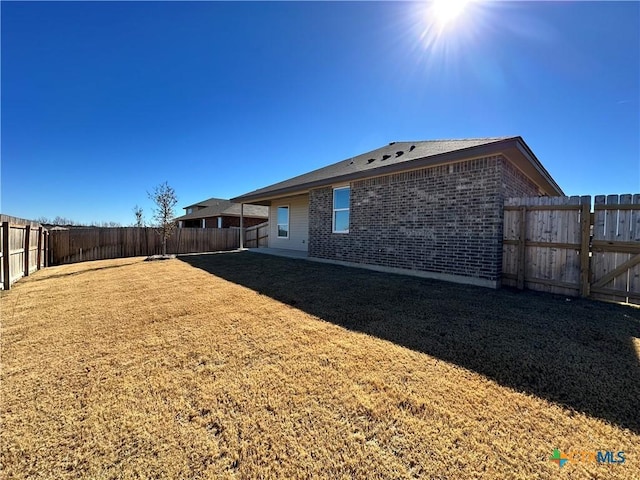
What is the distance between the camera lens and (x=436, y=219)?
6.52 m

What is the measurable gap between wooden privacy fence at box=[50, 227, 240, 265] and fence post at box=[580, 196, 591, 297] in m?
16.7

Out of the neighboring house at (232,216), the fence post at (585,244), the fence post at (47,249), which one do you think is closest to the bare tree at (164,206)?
the fence post at (47,249)

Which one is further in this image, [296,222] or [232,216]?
[232,216]

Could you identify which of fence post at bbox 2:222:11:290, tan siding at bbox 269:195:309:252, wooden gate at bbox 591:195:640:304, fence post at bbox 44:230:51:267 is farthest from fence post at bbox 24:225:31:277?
wooden gate at bbox 591:195:640:304

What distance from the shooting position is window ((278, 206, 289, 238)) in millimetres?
14023

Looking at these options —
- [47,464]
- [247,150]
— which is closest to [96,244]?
[247,150]

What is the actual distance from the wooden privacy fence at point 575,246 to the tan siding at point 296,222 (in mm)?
8463

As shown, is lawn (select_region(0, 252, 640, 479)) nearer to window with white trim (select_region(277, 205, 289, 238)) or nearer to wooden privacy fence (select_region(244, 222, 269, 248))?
window with white trim (select_region(277, 205, 289, 238))

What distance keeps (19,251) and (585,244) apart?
1366cm

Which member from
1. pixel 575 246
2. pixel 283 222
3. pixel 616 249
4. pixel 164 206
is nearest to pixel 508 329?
pixel 575 246

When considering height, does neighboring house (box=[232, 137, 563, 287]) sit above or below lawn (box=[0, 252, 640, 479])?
above

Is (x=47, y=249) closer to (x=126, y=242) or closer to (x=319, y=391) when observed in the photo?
(x=126, y=242)

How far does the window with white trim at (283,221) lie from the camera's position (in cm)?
1402

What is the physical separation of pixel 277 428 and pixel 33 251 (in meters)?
12.1
